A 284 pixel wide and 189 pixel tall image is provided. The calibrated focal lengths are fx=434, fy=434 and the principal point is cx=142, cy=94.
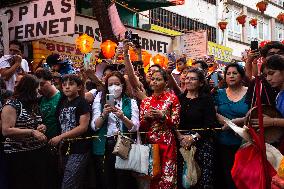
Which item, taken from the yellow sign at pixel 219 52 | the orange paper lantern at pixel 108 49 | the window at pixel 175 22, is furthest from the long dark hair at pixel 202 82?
the yellow sign at pixel 219 52

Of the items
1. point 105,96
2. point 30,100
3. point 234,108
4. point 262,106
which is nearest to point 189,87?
point 234,108

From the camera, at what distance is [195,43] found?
17.9m

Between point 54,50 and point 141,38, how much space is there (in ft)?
11.8

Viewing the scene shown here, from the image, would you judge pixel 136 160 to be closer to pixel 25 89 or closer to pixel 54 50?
pixel 25 89

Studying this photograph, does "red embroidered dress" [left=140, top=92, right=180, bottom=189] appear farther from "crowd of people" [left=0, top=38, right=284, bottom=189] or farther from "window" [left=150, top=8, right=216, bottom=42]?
"window" [left=150, top=8, right=216, bottom=42]

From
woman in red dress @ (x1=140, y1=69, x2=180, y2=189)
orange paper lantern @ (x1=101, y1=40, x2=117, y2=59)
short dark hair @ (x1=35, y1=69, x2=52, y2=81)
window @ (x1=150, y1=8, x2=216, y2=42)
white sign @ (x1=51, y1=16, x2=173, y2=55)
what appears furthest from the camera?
window @ (x1=150, y1=8, x2=216, y2=42)

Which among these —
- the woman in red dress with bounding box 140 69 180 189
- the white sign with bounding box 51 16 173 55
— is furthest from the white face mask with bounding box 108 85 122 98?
the white sign with bounding box 51 16 173 55

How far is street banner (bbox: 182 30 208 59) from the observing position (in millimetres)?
17547

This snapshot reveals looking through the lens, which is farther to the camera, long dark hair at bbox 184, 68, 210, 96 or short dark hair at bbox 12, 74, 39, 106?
long dark hair at bbox 184, 68, 210, 96

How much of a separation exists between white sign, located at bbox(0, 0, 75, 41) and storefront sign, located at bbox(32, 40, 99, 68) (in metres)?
1.71

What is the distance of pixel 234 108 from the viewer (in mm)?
5859

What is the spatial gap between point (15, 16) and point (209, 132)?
21.4ft

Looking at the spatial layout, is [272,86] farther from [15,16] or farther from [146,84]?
[15,16]

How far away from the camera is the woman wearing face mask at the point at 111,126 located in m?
5.77
